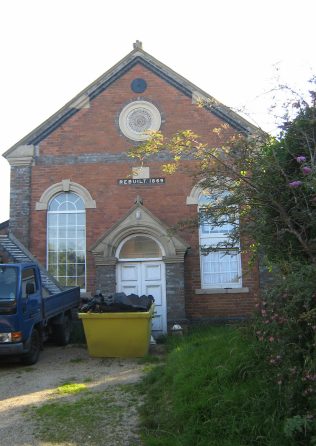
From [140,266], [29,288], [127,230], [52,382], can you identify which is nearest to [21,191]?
[127,230]

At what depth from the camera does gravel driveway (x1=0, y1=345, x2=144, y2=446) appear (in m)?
5.33

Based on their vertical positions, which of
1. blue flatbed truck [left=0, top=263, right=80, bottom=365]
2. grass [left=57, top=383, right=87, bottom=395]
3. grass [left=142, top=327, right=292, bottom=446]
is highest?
blue flatbed truck [left=0, top=263, right=80, bottom=365]

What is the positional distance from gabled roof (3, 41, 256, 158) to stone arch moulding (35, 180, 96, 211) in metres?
1.60

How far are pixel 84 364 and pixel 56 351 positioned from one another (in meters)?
1.80

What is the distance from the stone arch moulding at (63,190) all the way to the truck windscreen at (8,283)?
196 inches

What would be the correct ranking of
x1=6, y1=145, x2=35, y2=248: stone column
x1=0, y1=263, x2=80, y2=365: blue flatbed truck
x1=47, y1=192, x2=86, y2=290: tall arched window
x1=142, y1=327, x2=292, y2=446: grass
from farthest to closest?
1. x1=6, y1=145, x2=35, y2=248: stone column
2. x1=47, y1=192, x2=86, y2=290: tall arched window
3. x1=0, y1=263, x2=80, y2=365: blue flatbed truck
4. x1=142, y1=327, x2=292, y2=446: grass

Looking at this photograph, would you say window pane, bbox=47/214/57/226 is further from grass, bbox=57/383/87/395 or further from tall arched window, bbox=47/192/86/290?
grass, bbox=57/383/87/395

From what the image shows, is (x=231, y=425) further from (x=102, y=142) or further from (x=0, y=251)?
(x=102, y=142)

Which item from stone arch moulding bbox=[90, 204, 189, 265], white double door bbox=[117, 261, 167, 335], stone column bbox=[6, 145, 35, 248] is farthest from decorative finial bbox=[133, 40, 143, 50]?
white double door bbox=[117, 261, 167, 335]

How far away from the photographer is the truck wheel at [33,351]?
9.24m

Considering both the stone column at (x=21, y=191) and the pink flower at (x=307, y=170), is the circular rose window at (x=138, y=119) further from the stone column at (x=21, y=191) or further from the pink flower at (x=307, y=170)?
the pink flower at (x=307, y=170)

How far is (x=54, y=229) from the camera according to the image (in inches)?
559

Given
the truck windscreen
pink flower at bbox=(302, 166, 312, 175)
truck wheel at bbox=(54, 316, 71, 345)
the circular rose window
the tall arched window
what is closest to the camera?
pink flower at bbox=(302, 166, 312, 175)

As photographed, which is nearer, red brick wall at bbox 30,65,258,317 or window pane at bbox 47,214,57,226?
red brick wall at bbox 30,65,258,317
